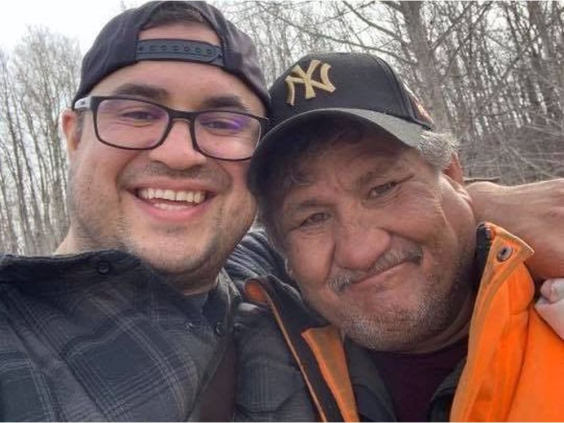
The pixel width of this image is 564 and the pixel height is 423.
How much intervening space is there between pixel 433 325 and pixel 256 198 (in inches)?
27.6

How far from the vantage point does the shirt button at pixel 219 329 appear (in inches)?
65.8

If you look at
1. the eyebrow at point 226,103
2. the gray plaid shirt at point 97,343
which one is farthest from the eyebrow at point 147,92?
the gray plaid shirt at point 97,343

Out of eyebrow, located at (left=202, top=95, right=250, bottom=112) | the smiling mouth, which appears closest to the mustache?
the smiling mouth

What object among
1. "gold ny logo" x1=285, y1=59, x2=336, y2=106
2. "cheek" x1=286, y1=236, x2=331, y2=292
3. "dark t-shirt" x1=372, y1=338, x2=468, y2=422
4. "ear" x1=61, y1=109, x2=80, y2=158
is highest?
"gold ny logo" x1=285, y1=59, x2=336, y2=106

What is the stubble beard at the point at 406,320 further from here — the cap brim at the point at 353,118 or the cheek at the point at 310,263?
the cap brim at the point at 353,118

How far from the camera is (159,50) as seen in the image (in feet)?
5.70

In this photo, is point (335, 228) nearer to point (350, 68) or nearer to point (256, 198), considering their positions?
point (256, 198)

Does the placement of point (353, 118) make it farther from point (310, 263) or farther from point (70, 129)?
point (70, 129)

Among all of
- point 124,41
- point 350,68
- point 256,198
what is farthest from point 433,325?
point 124,41

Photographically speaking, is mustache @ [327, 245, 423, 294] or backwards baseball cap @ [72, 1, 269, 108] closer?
mustache @ [327, 245, 423, 294]

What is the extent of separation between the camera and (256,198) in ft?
5.96

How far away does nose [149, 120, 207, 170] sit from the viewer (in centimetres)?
167

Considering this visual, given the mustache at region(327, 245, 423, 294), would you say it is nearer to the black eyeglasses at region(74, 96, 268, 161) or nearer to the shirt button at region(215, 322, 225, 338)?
the shirt button at region(215, 322, 225, 338)

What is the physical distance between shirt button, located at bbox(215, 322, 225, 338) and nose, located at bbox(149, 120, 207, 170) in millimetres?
515
